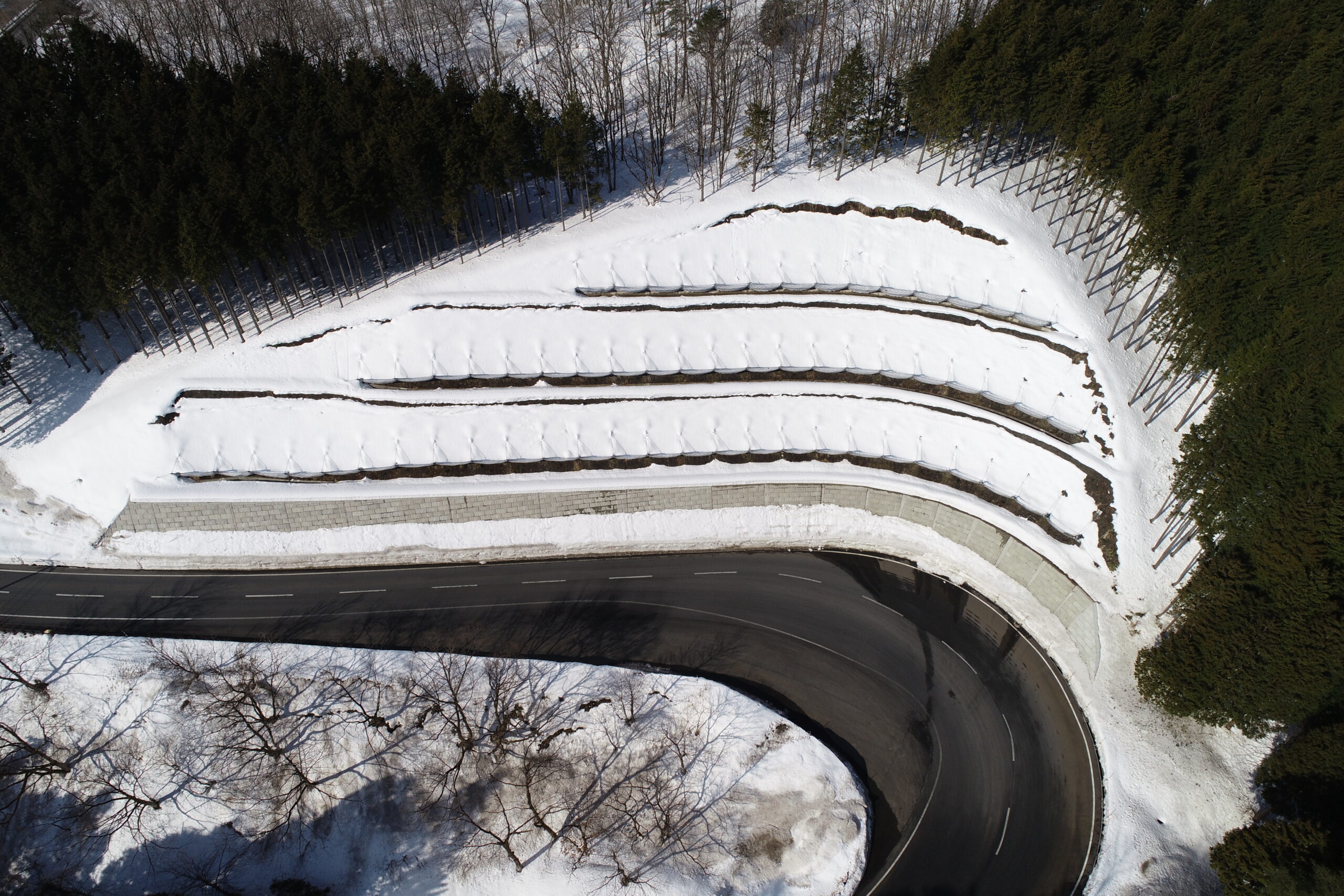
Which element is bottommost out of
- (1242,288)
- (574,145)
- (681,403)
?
(681,403)

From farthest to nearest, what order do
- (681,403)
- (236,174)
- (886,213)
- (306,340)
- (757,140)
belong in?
(757,140) < (886,213) < (306,340) < (681,403) < (236,174)

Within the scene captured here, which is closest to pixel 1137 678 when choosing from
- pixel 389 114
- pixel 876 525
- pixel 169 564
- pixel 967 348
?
pixel 876 525

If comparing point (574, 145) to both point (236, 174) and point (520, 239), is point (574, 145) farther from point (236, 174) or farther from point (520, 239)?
point (236, 174)

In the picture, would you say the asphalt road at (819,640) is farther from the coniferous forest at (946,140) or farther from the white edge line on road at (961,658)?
the coniferous forest at (946,140)

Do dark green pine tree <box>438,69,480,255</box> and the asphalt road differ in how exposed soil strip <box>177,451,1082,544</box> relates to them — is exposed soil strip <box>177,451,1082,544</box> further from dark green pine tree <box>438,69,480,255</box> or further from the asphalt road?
dark green pine tree <box>438,69,480,255</box>

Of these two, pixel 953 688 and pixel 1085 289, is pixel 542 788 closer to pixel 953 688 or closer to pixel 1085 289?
pixel 953 688

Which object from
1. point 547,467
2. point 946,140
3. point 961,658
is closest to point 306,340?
point 547,467
